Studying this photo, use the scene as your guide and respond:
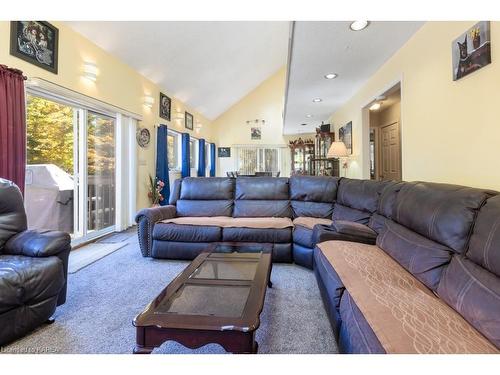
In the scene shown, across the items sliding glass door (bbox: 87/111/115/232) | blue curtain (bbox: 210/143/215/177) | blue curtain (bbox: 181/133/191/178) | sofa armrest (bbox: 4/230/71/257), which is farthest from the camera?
blue curtain (bbox: 210/143/215/177)

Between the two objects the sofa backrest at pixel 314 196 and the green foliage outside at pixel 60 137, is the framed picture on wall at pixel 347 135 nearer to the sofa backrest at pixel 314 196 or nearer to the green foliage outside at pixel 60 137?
the sofa backrest at pixel 314 196

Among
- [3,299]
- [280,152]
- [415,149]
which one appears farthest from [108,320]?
[280,152]

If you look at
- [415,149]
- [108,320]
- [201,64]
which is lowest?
[108,320]

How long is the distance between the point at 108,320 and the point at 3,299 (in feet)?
1.97

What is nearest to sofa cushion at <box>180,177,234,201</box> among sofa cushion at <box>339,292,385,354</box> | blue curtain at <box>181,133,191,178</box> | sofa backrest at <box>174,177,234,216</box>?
sofa backrest at <box>174,177,234,216</box>

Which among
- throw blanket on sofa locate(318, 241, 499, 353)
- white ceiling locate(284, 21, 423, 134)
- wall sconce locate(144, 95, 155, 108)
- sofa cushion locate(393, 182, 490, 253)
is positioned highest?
wall sconce locate(144, 95, 155, 108)

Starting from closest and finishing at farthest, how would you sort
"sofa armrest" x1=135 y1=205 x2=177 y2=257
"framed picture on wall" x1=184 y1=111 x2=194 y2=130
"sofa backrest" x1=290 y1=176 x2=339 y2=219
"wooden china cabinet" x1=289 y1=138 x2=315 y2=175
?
"sofa armrest" x1=135 y1=205 x2=177 y2=257
"sofa backrest" x1=290 y1=176 x2=339 y2=219
"wooden china cabinet" x1=289 y1=138 x2=315 y2=175
"framed picture on wall" x1=184 y1=111 x2=194 y2=130

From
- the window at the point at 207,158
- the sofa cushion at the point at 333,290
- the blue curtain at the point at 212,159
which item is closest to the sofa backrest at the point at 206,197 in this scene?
the sofa cushion at the point at 333,290

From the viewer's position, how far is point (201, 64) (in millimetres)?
5426

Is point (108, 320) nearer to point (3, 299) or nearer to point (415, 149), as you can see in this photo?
point (3, 299)

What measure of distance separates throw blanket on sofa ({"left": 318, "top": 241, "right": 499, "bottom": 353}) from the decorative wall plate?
168 inches

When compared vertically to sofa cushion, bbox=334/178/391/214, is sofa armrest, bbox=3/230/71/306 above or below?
below

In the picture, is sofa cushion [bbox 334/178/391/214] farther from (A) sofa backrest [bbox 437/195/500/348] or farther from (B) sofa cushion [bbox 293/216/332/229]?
(A) sofa backrest [bbox 437/195/500/348]

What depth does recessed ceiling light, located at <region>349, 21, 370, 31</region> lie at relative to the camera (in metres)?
2.40
